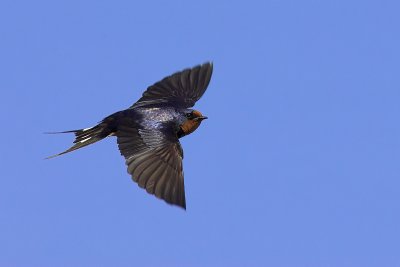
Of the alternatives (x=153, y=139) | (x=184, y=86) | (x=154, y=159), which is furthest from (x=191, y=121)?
(x=184, y=86)

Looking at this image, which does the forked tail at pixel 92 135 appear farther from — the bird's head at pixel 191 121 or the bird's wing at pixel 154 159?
the bird's head at pixel 191 121

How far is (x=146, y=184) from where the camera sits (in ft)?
26.5

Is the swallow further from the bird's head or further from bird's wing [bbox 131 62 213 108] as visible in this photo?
bird's wing [bbox 131 62 213 108]

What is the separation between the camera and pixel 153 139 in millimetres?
8789

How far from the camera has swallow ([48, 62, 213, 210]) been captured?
8195mm

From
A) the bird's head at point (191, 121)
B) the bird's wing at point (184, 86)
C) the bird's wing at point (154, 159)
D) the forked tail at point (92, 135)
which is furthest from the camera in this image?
the bird's wing at point (184, 86)

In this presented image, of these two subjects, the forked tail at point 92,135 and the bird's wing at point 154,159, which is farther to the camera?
the forked tail at point 92,135

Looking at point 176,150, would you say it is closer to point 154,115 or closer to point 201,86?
point 154,115

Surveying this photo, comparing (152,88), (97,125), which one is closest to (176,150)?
(97,125)

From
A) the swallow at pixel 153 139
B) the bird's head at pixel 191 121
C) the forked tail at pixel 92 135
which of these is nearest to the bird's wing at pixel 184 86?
the swallow at pixel 153 139

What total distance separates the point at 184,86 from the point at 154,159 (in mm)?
2046

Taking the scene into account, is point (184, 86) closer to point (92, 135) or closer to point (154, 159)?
point (92, 135)

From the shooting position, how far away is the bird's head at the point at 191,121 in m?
9.20

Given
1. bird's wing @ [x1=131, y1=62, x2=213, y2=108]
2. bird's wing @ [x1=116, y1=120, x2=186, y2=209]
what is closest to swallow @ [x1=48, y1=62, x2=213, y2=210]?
bird's wing @ [x1=116, y1=120, x2=186, y2=209]
